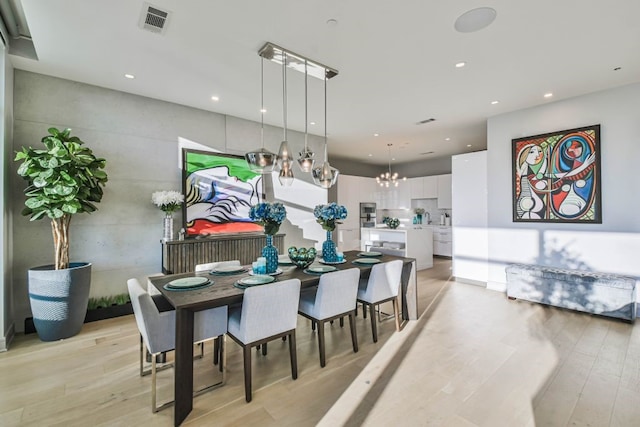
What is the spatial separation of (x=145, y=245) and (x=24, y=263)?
120 centimetres

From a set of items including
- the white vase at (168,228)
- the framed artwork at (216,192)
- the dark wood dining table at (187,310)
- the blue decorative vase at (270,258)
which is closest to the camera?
the dark wood dining table at (187,310)

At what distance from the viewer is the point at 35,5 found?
2244 mm

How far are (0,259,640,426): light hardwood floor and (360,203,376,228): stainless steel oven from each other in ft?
16.7

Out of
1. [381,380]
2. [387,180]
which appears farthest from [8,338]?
[387,180]

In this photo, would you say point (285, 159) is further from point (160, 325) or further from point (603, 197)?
point (603, 197)

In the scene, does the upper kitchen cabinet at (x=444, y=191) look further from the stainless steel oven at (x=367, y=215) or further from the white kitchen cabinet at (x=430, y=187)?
the stainless steel oven at (x=367, y=215)

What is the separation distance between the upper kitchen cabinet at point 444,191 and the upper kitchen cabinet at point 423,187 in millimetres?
116

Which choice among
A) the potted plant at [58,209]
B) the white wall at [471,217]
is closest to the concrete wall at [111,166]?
the potted plant at [58,209]

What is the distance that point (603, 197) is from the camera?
3852 millimetres

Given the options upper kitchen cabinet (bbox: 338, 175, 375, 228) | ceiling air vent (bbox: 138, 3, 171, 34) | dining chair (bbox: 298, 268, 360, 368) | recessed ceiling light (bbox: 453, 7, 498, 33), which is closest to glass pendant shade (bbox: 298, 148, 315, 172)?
dining chair (bbox: 298, 268, 360, 368)

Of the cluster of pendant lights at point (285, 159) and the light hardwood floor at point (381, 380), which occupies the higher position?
the cluster of pendant lights at point (285, 159)

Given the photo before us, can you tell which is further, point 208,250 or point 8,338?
point 208,250

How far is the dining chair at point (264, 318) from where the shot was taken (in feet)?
6.81

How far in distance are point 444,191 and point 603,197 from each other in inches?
179
